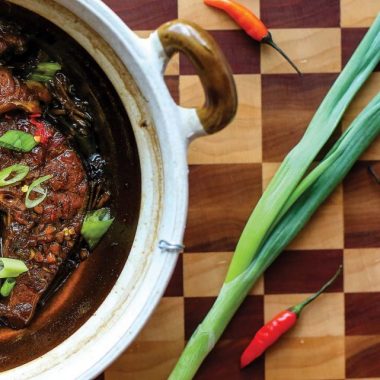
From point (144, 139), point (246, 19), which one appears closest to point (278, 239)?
point (144, 139)

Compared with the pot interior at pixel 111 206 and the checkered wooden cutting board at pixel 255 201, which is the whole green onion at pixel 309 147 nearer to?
the checkered wooden cutting board at pixel 255 201

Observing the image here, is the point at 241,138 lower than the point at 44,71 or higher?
lower

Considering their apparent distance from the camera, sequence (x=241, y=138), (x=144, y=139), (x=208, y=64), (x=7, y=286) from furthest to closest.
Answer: (x=241, y=138)
(x=7, y=286)
(x=144, y=139)
(x=208, y=64)

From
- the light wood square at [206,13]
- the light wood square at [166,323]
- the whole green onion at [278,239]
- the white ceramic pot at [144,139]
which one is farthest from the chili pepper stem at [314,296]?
the light wood square at [206,13]

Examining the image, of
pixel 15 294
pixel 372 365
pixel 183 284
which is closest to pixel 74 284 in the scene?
pixel 15 294

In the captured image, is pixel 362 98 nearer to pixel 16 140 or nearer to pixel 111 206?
pixel 111 206
